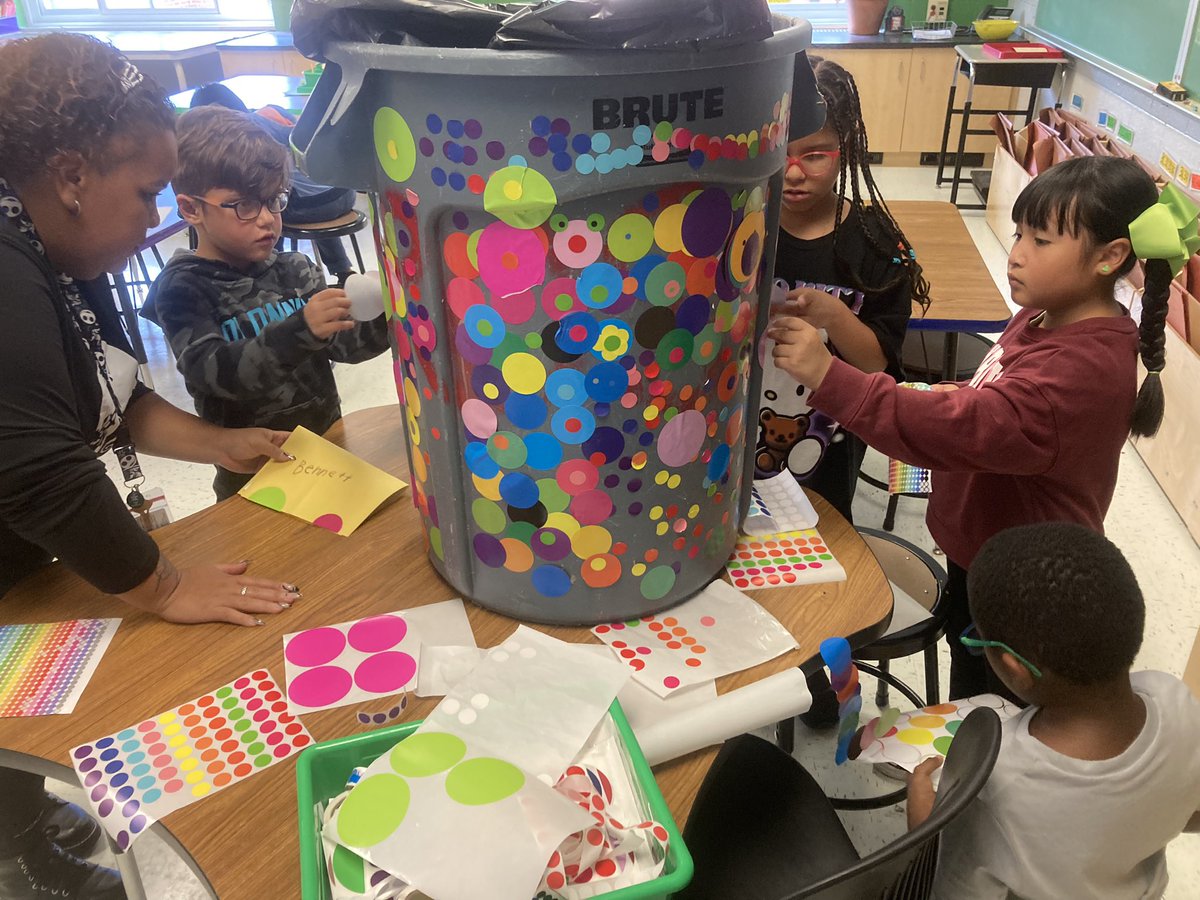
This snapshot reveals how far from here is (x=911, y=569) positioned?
154 cm

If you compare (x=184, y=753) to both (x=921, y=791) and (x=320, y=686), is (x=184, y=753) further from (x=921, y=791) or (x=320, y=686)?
(x=921, y=791)

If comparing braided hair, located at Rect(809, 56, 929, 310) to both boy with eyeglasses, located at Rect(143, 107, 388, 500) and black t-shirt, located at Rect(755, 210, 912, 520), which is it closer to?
black t-shirt, located at Rect(755, 210, 912, 520)

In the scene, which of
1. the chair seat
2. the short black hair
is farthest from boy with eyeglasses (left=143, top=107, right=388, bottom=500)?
the chair seat

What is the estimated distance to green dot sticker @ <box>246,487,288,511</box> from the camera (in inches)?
44.3

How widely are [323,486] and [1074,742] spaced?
88 cm

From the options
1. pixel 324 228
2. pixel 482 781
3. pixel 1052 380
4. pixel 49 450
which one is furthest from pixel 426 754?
pixel 324 228

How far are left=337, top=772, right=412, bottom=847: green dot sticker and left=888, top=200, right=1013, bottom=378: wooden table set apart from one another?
5.16ft

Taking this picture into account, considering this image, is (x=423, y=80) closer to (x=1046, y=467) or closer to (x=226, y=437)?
(x=226, y=437)

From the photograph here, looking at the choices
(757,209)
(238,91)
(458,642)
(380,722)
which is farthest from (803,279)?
(238,91)

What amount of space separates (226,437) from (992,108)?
570cm

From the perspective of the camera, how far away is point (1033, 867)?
2.66 ft

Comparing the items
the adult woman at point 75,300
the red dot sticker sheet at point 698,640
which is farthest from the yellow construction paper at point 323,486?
the red dot sticker sheet at point 698,640

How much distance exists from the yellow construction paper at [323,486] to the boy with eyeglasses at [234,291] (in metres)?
0.21

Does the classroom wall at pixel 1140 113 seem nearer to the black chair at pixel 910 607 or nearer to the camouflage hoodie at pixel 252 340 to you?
the black chair at pixel 910 607
